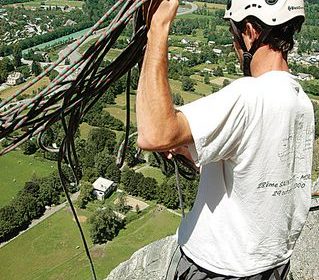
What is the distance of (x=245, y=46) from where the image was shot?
141 cm

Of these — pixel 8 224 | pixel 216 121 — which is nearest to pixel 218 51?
pixel 8 224

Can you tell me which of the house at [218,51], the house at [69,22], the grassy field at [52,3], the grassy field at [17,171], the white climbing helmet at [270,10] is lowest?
the house at [218,51]

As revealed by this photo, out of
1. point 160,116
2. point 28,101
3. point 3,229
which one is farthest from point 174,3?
point 3,229

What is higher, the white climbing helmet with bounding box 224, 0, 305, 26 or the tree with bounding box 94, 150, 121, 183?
the white climbing helmet with bounding box 224, 0, 305, 26

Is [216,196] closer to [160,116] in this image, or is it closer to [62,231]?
[160,116]

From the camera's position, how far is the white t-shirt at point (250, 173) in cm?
121

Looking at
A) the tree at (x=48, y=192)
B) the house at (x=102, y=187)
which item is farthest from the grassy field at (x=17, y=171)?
the house at (x=102, y=187)

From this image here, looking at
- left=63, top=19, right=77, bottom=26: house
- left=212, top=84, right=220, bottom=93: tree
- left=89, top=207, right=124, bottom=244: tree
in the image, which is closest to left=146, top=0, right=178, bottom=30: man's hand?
left=89, top=207, right=124, bottom=244: tree

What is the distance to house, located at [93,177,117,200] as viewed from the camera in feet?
68.6

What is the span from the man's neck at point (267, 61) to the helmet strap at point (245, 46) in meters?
0.01

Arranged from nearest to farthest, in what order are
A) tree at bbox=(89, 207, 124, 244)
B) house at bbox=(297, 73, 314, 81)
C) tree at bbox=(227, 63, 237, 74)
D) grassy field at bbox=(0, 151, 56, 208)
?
tree at bbox=(89, 207, 124, 244) < grassy field at bbox=(0, 151, 56, 208) < house at bbox=(297, 73, 314, 81) < tree at bbox=(227, 63, 237, 74)

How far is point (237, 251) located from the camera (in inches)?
56.2

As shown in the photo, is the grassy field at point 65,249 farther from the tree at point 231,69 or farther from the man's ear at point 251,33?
the tree at point 231,69

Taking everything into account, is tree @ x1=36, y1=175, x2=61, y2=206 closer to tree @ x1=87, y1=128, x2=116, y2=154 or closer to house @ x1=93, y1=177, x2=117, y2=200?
house @ x1=93, y1=177, x2=117, y2=200
